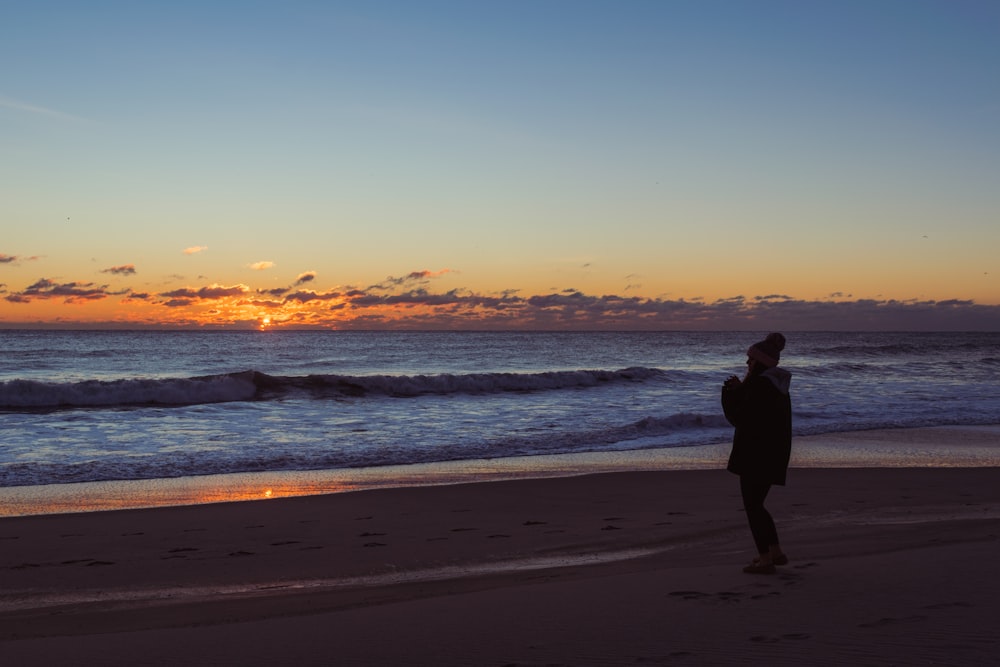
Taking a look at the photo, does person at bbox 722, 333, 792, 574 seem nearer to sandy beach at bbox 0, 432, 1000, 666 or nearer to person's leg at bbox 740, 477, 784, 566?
person's leg at bbox 740, 477, 784, 566

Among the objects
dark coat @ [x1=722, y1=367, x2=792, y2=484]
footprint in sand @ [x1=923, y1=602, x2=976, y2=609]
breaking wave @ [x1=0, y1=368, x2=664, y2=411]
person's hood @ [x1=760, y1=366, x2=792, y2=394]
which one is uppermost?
person's hood @ [x1=760, y1=366, x2=792, y2=394]

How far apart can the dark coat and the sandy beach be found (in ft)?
2.75

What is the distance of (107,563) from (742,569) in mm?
5684

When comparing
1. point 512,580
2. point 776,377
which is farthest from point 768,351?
point 512,580

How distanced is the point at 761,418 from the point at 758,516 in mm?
850

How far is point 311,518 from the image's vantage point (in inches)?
378

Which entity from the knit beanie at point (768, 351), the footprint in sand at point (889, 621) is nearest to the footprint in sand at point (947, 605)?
the footprint in sand at point (889, 621)

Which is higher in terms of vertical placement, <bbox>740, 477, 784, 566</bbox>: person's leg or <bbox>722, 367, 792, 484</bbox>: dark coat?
<bbox>722, 367, 792, 484</bbox>: dark coat

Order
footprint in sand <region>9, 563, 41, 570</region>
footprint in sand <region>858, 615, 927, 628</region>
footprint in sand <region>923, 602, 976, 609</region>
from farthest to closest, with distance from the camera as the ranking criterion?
1. footprint in sand <region>9, 563, 41, 570</region>
2. footprint in sand <region>923, 602, 976, 609</region>
3. footprint in sand <region>858, 615, 927, 628</region>

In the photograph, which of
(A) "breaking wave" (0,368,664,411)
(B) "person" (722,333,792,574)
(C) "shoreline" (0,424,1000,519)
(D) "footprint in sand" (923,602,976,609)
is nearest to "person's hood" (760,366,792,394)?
(B) "person" (722,333,792,574)

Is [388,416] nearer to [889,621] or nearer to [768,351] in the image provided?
[768,351]

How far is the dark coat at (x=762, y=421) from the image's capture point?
6164mm

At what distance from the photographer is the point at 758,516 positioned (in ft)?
21.4

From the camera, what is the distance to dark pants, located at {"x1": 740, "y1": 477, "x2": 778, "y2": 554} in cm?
635
